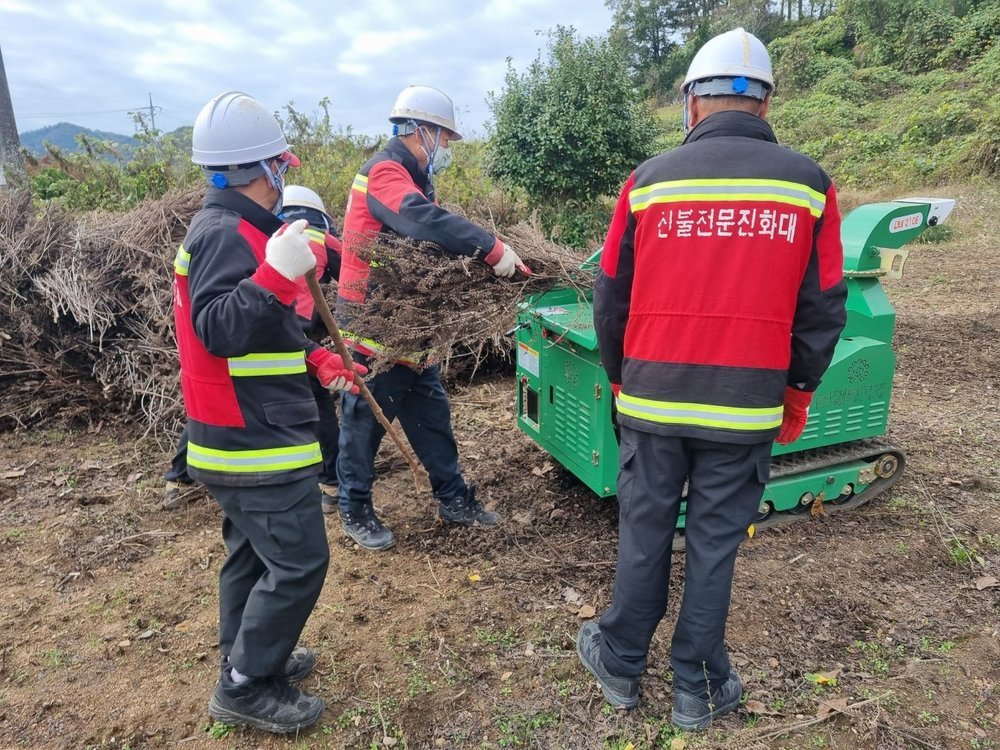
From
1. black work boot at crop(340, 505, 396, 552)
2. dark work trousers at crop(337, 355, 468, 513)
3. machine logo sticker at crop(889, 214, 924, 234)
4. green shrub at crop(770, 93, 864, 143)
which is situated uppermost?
green shrub at crop(770, 93, 864, 143)

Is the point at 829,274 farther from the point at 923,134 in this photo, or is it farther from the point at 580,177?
the point at 923,134

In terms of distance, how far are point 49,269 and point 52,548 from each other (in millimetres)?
2552

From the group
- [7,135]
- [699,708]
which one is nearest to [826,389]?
[699,708]

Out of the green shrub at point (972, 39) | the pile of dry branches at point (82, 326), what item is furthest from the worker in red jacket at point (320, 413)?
the green shrub at point (972, 39)

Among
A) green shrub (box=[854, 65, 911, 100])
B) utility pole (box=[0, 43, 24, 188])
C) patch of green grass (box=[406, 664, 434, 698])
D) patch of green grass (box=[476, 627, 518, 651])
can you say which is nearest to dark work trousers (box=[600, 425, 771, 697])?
patch of green grass (box=[476, 627, 518, 651])

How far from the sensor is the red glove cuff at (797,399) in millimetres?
2492

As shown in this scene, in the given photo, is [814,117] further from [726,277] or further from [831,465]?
[726,277]

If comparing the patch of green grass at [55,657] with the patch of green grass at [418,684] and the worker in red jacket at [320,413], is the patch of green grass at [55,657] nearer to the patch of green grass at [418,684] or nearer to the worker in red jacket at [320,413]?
the worker in red jacket at [320,413]

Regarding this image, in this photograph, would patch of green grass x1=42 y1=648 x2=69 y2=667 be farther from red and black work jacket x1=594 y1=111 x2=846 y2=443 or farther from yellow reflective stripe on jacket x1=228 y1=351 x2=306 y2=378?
red and black work jacket x1=594 y1=111 x2=846 y2=443

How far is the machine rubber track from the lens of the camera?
3.67 m

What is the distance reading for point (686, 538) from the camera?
2.43 meters

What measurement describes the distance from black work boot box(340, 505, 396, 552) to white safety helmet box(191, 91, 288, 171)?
2.03 m

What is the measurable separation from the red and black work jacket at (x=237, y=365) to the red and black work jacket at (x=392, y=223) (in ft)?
3.39

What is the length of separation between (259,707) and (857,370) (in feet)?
10.2
